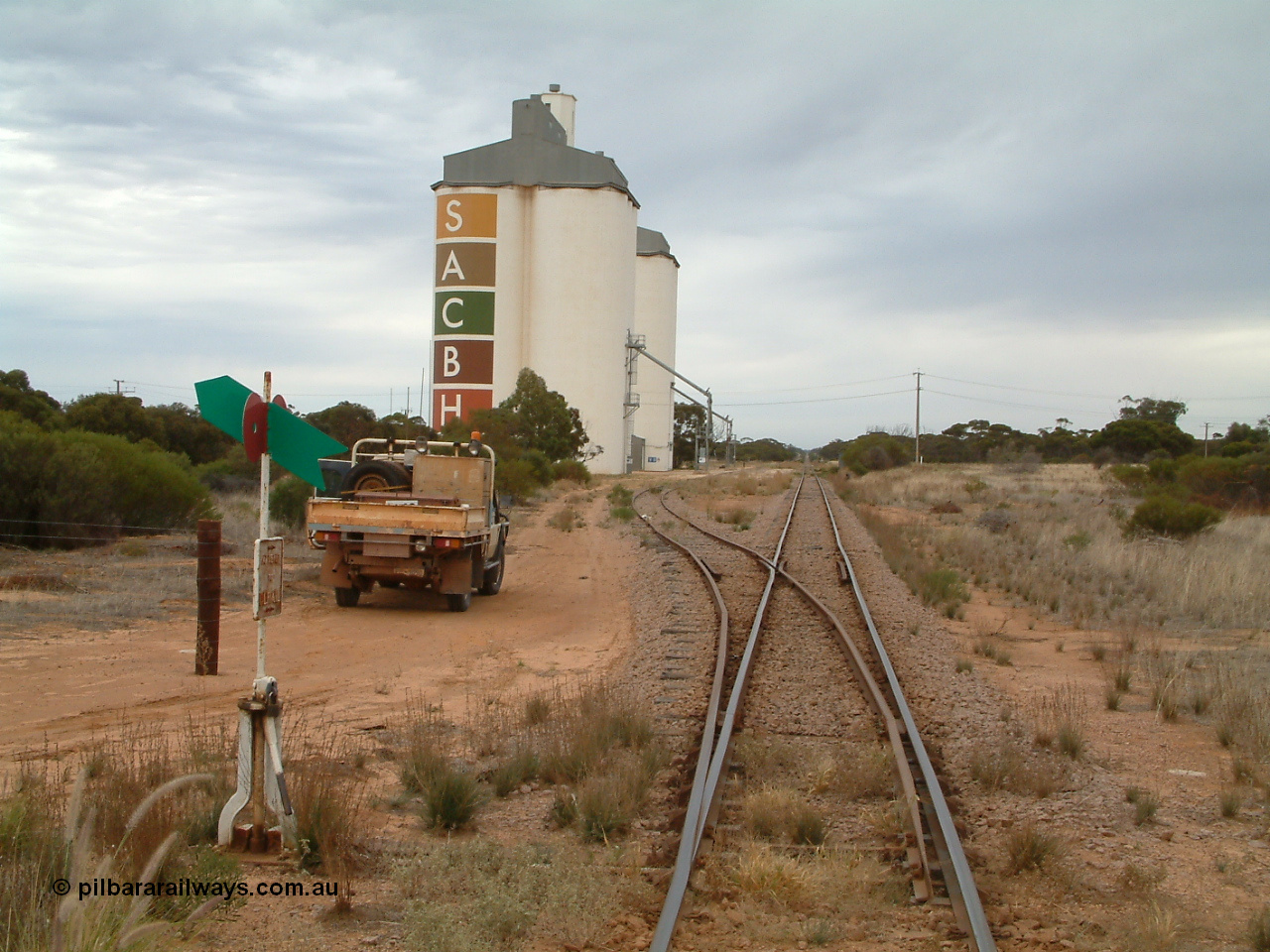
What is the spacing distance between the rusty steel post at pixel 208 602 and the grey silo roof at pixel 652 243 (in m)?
84.2

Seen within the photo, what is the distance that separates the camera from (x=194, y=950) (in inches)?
177

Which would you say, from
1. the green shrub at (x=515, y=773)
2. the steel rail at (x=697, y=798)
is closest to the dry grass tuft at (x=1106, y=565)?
the steel rail at (x=697, y=798)

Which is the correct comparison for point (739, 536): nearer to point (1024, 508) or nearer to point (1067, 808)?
point (1024, 508)

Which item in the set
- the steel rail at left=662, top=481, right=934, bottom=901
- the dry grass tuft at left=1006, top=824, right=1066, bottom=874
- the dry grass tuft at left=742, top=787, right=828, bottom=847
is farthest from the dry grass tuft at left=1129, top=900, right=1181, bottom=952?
the dry grass tuft at left=742, top=787, right=828, bottom=847

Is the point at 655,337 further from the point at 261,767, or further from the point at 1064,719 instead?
the point at 261,767

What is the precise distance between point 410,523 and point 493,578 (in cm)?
339

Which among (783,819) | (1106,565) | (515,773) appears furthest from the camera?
(1106,565)

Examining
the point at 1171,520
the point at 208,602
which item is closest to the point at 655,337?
the point at 1171,520

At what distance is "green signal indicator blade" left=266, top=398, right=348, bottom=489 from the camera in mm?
5605

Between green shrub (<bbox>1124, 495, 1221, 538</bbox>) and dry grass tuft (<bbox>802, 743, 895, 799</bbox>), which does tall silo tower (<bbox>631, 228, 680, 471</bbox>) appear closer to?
green shrub (<bbox>1124, 495, 1221, 538</bbox>)

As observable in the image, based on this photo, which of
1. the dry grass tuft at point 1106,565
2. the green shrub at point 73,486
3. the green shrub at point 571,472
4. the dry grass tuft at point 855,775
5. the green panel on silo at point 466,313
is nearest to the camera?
the dry grass tuft at point 855,775

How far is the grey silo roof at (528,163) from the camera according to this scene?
69562 mm

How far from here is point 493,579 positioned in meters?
17.2

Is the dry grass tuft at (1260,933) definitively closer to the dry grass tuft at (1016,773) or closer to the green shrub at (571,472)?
the dry grass tuft at (1016,773)
